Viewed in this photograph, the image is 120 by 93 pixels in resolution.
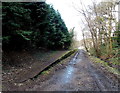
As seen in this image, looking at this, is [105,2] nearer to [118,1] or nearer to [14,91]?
[118,1]

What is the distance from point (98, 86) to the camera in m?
3.93

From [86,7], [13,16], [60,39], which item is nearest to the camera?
[13,16]

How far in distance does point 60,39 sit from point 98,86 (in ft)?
45.5

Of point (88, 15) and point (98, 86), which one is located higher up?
point (88, 15)

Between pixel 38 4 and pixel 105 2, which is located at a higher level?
pixel 105 2

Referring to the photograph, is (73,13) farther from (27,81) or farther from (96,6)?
(27,81)

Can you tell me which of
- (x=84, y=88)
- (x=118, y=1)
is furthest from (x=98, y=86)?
(x=118, y=1)

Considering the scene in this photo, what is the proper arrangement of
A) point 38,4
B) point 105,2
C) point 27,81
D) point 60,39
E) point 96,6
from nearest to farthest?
point 27,81 < point 38,4 < point 105,2 < point 96,6 < point 60,39

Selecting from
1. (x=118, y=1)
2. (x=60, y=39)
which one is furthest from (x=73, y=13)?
(x=118, y=1)

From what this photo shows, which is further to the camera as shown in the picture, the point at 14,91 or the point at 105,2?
the point at 105,2

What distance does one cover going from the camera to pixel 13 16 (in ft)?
18.0

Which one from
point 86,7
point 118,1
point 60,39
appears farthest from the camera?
point 60,39

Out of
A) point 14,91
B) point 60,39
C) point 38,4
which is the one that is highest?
point 38,4

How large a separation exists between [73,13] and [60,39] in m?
4.94
